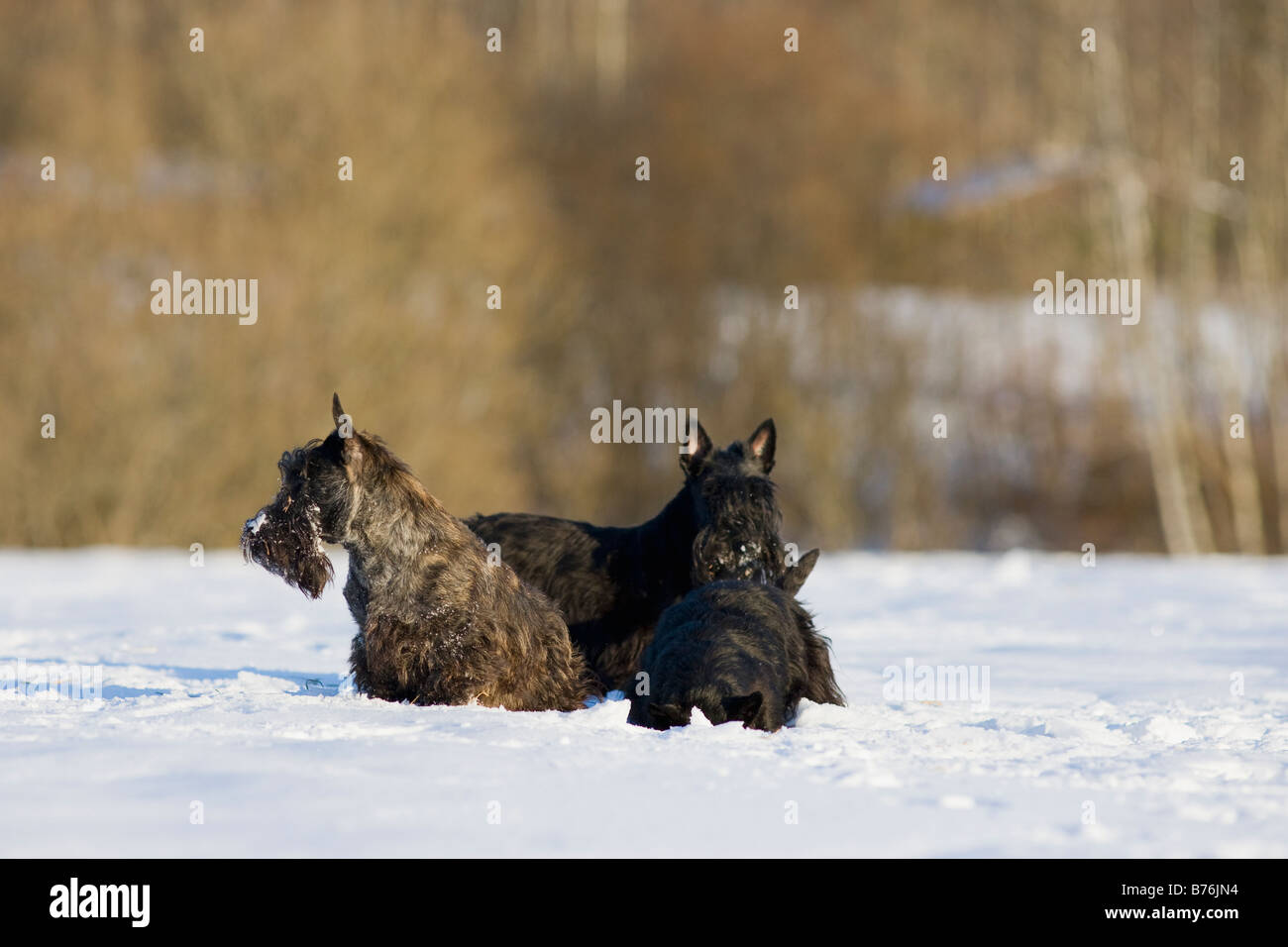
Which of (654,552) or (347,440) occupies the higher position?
(347,440)

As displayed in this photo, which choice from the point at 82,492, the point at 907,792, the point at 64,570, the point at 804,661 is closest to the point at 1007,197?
the point at 82,492

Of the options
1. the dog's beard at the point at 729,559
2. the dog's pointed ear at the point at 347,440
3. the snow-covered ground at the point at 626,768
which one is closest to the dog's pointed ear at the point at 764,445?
the dog's beard at the point at 729,559

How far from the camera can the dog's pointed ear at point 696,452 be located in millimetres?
7832

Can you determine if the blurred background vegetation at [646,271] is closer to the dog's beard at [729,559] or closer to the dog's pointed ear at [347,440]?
the dog's beard at [729,559]

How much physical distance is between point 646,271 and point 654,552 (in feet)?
77.9

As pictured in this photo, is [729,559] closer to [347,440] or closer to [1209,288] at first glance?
[347,440]

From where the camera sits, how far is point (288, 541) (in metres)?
6.48

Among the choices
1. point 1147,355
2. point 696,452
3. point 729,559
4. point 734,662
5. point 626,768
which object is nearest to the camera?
point 626,768

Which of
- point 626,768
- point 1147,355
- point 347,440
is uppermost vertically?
point 1147,355

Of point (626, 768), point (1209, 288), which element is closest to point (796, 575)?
point (626, 768)

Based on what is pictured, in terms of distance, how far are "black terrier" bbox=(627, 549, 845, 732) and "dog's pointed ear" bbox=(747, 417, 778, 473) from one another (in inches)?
37.9

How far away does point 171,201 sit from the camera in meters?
23.7
